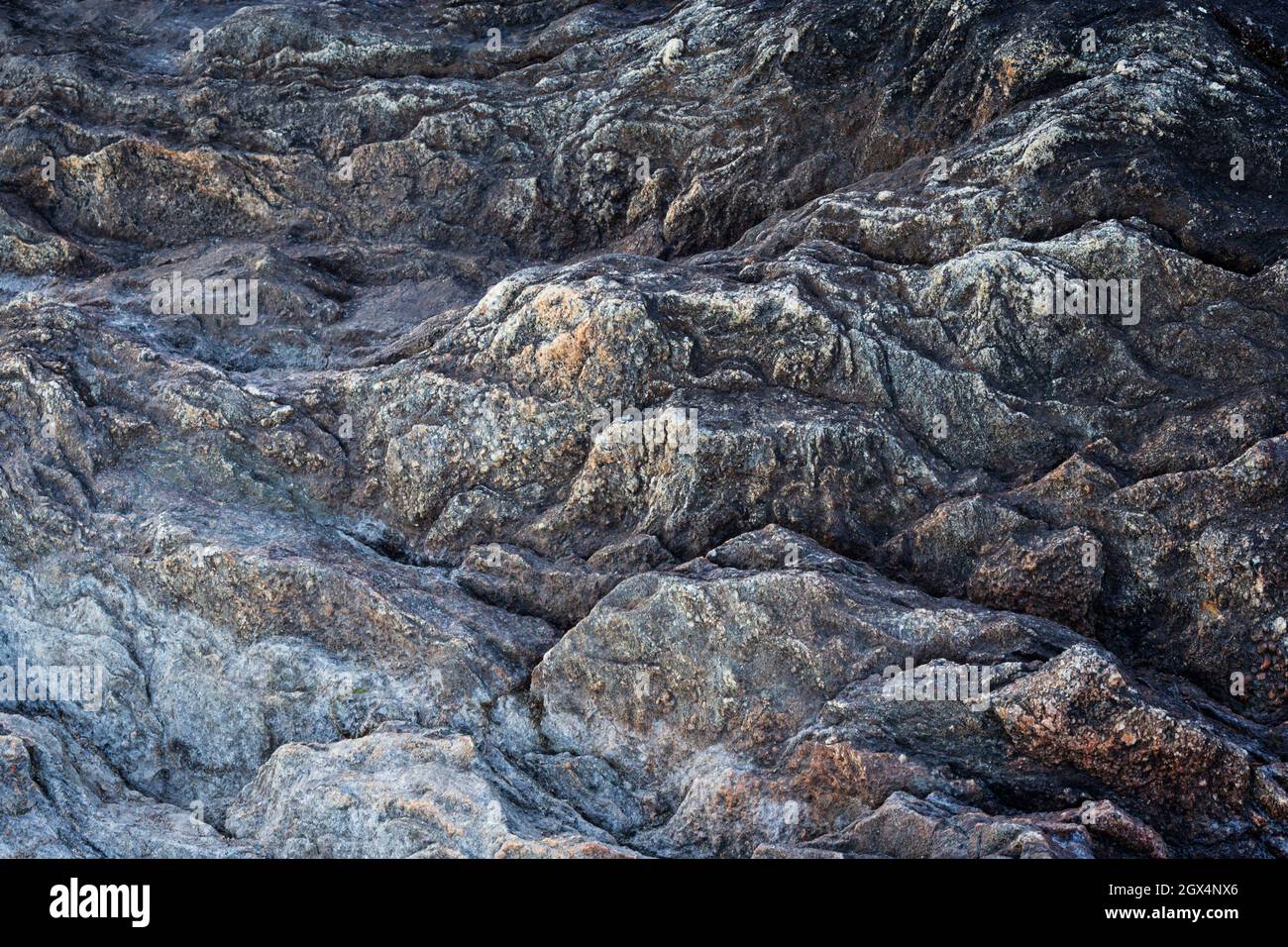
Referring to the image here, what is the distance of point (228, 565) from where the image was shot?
13398mm

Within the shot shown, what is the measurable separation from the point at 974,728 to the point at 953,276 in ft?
20.4

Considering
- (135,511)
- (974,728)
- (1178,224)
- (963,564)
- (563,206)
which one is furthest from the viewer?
(563,206)

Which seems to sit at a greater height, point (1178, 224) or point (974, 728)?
point (1178, 224)

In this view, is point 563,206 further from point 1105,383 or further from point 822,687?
point 822,687

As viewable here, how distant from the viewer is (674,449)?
14.0m

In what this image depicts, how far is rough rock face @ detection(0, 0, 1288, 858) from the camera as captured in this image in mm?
11203

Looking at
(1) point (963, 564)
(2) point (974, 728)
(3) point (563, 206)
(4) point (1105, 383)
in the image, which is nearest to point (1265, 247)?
(4) point (1105, 383)

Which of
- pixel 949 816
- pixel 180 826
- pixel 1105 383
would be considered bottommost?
pixel 180 826

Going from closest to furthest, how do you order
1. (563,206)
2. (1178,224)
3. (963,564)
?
(963,564) → (1178,224) → (563,206)

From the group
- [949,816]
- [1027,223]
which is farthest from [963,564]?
[1027,223]

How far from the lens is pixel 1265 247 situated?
14953mm

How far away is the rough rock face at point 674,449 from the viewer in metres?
11.2

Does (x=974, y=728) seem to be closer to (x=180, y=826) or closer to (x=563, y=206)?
(x=180, y=826)

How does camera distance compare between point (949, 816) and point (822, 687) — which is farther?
point (822, 687)
